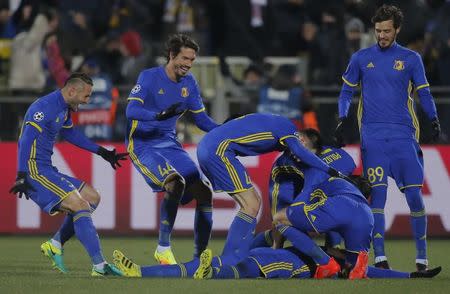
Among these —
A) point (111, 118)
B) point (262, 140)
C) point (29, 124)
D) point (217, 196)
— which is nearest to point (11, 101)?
point (111, 118)

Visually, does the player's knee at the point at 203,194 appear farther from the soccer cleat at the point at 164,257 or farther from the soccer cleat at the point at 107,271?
the soccer cleat at the point at 107,271

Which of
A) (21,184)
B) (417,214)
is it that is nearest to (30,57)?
(21,184)

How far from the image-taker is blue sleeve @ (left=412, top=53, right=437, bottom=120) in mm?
11742

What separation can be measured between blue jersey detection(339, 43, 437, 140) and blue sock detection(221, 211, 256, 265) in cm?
162

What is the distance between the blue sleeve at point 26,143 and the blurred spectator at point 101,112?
5631 millimetres

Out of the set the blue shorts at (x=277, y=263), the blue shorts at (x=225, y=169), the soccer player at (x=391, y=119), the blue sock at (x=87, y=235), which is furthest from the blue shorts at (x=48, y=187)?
the soccer player at (x=391, y=119)

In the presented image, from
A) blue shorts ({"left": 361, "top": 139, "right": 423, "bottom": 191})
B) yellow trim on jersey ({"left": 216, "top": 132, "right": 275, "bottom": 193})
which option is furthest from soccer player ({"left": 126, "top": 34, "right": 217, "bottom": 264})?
blue shorts ({"left": 361, "top": 139, "right": 423, "bottom": 191})

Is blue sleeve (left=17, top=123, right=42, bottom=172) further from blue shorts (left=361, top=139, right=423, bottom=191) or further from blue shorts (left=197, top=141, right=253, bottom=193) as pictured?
blue shorts (left=361, top=139, right=423, bottom=191)

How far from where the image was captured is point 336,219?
10797 millimetres

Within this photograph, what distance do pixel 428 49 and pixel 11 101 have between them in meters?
5.73

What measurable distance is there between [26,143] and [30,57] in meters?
7.37

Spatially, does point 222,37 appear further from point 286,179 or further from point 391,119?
point 286,179

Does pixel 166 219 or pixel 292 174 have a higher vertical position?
pixel 292 174

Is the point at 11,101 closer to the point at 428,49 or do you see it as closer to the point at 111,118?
the point at 111,118
